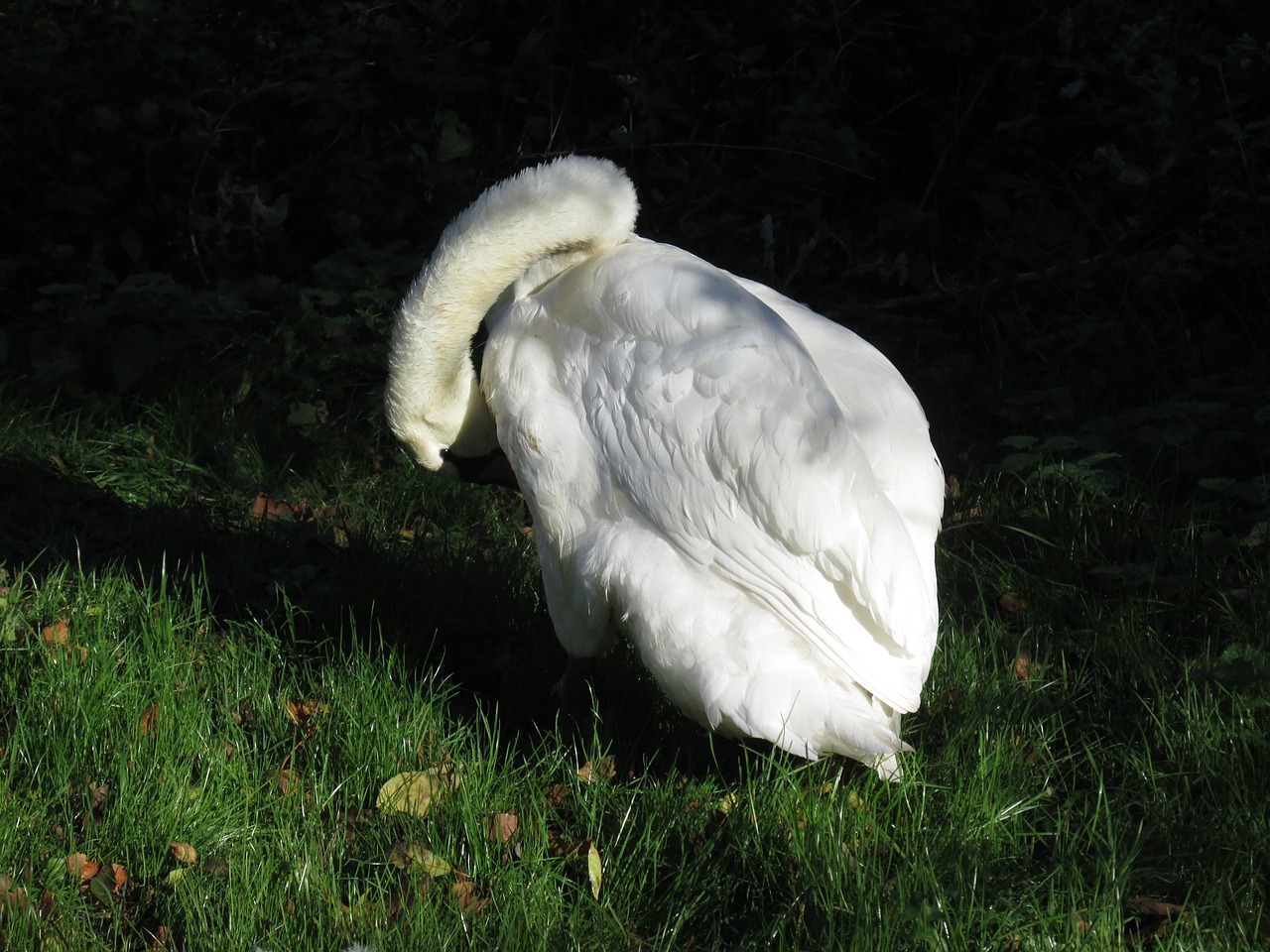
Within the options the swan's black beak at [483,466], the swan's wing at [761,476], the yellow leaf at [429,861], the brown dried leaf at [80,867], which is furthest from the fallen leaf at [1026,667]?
the brown dried leaf at [80,867]

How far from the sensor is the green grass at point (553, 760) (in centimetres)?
304

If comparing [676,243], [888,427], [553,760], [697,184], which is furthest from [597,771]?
[697,184]

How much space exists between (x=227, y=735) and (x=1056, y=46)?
5.40 m

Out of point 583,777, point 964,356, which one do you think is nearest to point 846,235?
point 964,356

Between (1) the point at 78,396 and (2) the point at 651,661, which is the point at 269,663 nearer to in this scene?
(2) the point at 651,661

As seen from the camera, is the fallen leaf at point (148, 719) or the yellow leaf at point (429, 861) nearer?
the yellow leaf at point (429, 861)

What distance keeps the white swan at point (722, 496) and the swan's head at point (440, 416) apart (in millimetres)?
281

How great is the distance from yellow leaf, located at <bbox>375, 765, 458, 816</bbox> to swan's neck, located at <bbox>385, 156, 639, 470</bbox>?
976 millimetres

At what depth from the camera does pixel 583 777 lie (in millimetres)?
3602

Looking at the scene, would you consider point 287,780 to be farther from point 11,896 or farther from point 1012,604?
point 1012,604

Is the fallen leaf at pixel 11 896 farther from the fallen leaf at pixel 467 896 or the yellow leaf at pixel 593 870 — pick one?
the yellow leaf at pixel 593 870

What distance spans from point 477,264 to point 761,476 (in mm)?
1147

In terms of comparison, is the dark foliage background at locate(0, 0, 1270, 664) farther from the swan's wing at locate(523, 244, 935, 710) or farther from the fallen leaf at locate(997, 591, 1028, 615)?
the swan's wing at locate(523, 244, 935, 710)

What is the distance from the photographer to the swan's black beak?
13.5 ft
